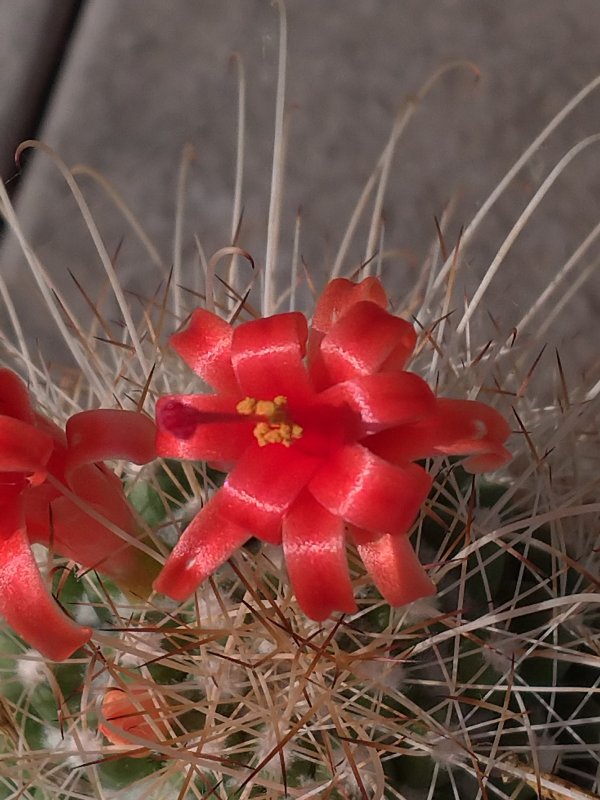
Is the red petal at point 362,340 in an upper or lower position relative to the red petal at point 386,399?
upper

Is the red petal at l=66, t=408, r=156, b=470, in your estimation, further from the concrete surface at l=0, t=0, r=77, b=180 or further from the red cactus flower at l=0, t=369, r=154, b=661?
the concrete surface at l=0, t=0, r=77, b=180

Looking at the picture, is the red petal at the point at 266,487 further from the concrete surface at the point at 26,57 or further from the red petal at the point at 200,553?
the concrete surface at the point at 26,57

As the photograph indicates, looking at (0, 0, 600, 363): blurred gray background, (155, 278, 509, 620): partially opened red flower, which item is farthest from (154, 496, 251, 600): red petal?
(0, 0, 600, 363): blurred gray background

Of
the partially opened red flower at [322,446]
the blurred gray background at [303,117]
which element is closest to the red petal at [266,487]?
the partially opened red flower at [322,446]

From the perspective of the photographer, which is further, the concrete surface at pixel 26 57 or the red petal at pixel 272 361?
the concrete surface at pixel 26 57

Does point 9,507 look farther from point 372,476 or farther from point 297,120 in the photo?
point 297,120

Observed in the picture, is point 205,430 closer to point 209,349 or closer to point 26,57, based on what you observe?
point 209,349

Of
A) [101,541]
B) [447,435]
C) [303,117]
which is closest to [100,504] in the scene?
[101,541]
